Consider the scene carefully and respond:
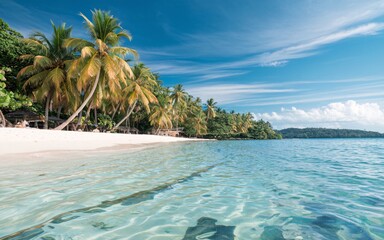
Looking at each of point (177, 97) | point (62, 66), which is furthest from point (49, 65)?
point (177, 97)

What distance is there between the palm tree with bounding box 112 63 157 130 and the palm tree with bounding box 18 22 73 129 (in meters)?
6.50

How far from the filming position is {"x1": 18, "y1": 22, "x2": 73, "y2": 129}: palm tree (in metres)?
16.5

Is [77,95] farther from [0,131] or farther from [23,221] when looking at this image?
[23,221]

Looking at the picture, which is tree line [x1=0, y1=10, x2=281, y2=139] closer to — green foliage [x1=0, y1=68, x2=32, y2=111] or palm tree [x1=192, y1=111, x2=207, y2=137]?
green foliage [x1=0, y1=68, x2=32, y2=111]

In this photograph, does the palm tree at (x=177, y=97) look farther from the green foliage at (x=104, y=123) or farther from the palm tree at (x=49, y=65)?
the palm tree at (x=49, y=65)

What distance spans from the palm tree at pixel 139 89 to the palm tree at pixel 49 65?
6.50 m

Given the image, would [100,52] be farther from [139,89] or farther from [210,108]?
[210,108]

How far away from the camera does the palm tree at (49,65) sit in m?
16.5

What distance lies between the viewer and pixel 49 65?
57.3 ft

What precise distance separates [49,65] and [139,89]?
27.3ft

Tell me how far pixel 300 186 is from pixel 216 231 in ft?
9.81

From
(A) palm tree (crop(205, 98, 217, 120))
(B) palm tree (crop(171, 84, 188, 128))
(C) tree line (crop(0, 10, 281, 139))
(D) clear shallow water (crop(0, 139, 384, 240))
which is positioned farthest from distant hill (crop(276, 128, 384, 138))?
(D) clear shallow water (crop(0, 139, 384, 240))

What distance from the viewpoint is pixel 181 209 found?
122 inches

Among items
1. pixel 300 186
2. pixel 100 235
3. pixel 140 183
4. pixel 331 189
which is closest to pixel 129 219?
pixel 100 235
